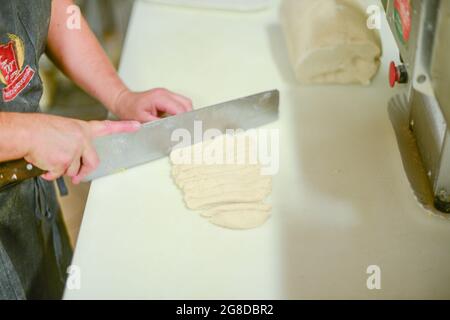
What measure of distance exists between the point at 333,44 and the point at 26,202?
0.63 metres

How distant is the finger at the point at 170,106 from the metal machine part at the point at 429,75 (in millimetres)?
372

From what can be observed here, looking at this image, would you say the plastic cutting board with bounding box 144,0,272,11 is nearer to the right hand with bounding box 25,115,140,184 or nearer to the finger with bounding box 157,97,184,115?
the finger with bounding box 157,97,184,115

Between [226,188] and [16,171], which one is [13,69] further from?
[226,188]

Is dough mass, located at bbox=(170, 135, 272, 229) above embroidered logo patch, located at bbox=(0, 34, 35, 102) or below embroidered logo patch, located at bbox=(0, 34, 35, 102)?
below

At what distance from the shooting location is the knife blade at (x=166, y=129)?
1012 mm

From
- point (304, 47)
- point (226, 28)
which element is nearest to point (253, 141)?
point (304, 47)

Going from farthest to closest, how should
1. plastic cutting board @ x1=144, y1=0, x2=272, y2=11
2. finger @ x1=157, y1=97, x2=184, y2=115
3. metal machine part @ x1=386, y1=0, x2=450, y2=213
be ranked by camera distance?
plastic cutting board @ x1=144, y1=0, x2=272, y2=11, finger @ x1=157, y1=97, x2=184, y2=115, metal machine part @ x1=386, y1=0, x2=450, y2=213

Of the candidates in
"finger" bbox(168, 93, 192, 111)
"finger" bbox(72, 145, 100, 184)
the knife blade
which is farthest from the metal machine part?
"finger" bbox(72, 145, 100, 184)

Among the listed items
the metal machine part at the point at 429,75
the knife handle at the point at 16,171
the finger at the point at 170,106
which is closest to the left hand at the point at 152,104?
the finger at the point at 170,106

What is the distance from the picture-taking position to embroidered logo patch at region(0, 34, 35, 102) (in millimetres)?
949

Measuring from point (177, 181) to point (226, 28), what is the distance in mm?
505

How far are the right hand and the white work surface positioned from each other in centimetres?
8

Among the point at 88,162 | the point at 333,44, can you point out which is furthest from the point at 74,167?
the point at 333,44

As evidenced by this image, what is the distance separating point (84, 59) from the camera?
1171mm
